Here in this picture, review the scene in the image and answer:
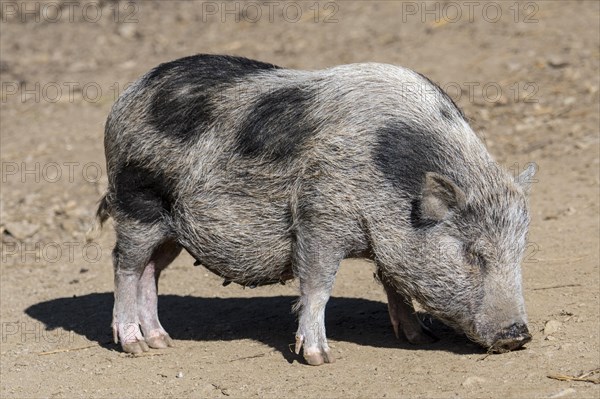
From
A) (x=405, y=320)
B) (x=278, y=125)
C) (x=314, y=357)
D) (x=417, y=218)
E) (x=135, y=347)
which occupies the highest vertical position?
(x=278, y=125)

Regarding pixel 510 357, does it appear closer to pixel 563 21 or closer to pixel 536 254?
pixel 536 254

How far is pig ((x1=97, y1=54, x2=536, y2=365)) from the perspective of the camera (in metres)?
6.26

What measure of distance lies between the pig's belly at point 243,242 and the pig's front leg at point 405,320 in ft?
2.19

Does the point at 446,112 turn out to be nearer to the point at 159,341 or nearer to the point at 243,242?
the point at 243,242

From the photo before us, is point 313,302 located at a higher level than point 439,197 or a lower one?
lower

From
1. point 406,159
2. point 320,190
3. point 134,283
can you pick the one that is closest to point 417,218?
point 406,159

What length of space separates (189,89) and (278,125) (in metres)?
0.77

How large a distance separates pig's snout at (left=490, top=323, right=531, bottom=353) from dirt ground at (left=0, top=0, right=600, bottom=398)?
105 mm

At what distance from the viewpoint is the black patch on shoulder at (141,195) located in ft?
23.2

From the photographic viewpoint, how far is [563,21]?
13.2m

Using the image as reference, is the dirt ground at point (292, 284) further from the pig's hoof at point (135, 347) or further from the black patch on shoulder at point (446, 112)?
the black patch on shoulder at point (446, 112)

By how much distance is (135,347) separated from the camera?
727 cm

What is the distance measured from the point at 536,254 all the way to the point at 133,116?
320 centimetres

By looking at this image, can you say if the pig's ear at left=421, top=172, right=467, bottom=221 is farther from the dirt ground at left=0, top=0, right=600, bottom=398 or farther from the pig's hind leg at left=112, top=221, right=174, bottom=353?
the pig's hind leg at left=112, top=221, right=174, bottom=353
